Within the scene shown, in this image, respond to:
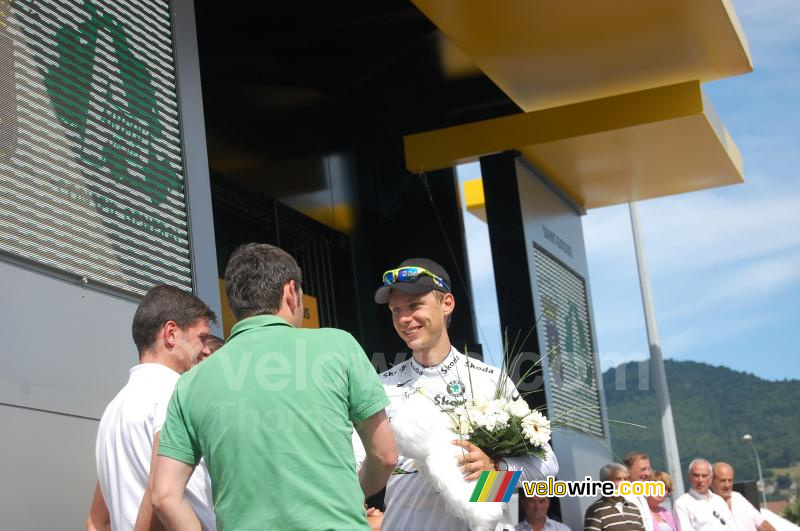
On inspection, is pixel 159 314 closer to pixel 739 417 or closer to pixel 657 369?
pixel 657 369

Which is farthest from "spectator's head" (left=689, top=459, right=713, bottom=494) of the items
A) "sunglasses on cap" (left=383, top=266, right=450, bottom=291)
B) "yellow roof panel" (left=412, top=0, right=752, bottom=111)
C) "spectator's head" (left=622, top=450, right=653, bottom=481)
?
"sunglasses on cap" (left=383, top=266, right=450, bottom=291)

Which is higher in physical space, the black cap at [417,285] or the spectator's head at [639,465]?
the black cap at [417,285]

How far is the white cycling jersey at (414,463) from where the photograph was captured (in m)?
4.23

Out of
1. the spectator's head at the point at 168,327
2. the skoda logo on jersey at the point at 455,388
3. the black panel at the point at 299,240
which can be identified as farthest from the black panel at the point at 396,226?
the spectator's head at the point at 168,327

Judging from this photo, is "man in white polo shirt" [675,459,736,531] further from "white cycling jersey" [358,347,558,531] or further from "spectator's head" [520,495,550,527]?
"white cycling jersey" [358,347,558,531]

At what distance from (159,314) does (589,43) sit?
230 inches

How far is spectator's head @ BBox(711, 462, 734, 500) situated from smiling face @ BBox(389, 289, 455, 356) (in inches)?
258

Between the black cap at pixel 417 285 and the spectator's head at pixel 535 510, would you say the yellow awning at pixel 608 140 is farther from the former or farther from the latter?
the black cap at pixel 417 285

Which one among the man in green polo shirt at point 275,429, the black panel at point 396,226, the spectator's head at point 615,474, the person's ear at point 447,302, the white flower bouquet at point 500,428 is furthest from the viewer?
the black panel at point 396,226

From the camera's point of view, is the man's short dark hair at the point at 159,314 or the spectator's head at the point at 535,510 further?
the spectator's head at the point at 535,510

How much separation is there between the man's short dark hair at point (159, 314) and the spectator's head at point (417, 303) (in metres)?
0.91

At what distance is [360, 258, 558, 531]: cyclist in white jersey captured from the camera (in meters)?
4.29

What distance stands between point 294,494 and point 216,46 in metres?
6.85

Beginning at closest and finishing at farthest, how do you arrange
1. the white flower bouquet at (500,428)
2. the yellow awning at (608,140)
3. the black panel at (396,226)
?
the white flower bouquet at (500,428), the yellow awning at (608,140), the black panel at (396,226)
